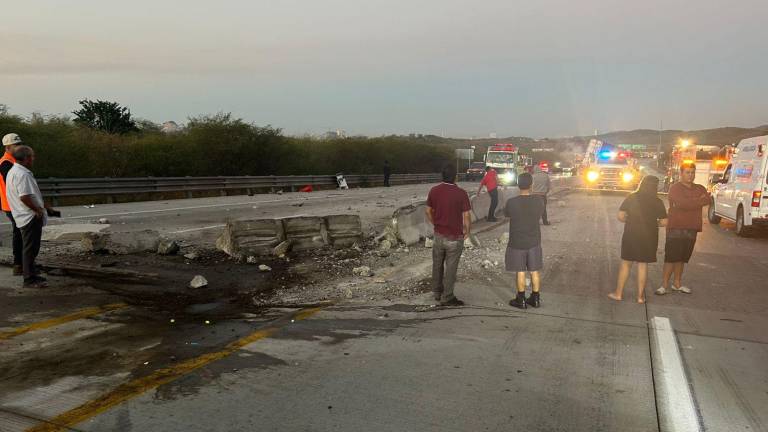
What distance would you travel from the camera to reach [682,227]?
7781mm

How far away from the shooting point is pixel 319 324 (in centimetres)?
576

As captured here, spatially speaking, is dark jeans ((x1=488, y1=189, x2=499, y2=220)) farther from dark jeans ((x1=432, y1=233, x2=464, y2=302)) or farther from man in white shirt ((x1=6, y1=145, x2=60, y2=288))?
man in white shirt ((x1=6, y1=145, x2=60, y2=288))

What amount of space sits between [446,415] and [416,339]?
5.45 ft

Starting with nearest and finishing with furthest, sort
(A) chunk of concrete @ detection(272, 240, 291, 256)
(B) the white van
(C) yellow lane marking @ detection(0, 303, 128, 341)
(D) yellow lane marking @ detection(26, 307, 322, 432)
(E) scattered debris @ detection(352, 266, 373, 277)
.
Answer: (D) yellow lane marking @ detection(26, 307, 322, 432), (C) yellow lane marking @ detection(0, 303, 128, 341), (E) scattered debris @ detection(352, 266, 373, 277), (A) chunk of concrete @ detection(272, 240, 291, 256), (B) the white van

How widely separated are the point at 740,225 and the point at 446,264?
11144mm

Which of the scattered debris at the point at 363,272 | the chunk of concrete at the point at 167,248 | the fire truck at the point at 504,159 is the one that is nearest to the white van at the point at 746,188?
the scattered debris at the point at 363,272

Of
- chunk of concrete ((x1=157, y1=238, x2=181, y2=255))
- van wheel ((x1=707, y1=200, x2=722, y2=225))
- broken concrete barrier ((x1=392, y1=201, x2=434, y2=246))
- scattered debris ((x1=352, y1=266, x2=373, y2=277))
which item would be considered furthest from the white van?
chunk of concrete ((x1=157, y1=238, x2=181, y2=255))

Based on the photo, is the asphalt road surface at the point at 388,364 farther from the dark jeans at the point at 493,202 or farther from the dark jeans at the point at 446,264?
the dark jeans at the point at 493,202

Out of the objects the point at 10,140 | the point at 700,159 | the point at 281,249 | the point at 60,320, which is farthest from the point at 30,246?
the point at 700,159

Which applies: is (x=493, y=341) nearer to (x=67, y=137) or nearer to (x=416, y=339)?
(x=416, y=339)

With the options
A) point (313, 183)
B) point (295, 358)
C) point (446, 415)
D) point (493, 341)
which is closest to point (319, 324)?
point (295, 358)

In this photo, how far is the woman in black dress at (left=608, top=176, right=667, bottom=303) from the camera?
7.07m

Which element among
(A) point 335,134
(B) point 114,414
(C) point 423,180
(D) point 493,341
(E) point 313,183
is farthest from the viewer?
(C) point 423,180

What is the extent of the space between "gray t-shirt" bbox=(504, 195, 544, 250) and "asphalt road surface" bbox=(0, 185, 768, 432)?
820 mm
